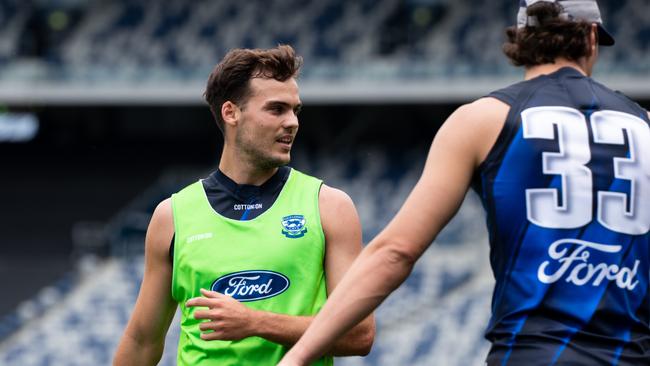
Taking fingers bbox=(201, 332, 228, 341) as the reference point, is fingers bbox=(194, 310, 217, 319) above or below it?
above

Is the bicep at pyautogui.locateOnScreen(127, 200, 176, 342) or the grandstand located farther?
the grandstand

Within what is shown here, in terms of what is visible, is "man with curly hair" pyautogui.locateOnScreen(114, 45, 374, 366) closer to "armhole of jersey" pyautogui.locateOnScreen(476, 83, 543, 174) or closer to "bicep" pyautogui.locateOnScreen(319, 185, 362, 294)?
"bicep" pyautogui.locateOnScreen(319, 185, 362, 294)

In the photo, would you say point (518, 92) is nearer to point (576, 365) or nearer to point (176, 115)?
point (576, 365)

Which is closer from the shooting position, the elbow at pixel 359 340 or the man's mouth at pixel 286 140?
the elbow at pixel 359 340

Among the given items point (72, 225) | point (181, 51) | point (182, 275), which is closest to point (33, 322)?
point (72, 225)

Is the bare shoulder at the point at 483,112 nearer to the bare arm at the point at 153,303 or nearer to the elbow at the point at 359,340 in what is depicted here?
the elbow at the point at 359,340

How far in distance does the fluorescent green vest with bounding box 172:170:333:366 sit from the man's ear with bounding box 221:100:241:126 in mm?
325

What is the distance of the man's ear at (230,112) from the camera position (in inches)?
161

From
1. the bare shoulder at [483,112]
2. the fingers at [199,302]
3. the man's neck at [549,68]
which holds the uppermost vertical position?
the man's neck at [549,68]

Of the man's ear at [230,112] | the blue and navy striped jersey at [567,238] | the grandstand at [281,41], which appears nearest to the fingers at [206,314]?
the man's ear at [230,112]

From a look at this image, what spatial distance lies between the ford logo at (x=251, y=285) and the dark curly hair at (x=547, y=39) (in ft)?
3.82

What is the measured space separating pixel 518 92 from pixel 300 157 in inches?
833

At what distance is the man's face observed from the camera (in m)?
3.98

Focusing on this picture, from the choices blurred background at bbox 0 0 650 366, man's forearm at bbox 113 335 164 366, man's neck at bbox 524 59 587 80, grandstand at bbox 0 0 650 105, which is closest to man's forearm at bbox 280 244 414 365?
man's neck at bbox 524 59 587 80
